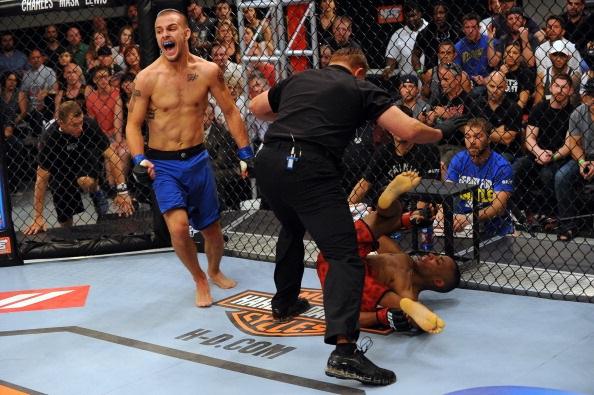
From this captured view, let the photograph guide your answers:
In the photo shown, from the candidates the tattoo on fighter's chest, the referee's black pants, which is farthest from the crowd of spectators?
the referee's black pants

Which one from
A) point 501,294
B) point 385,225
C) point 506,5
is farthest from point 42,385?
point 506,5

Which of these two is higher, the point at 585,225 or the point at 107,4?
the point at 107,4

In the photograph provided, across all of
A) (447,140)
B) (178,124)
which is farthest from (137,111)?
→ (447,140)

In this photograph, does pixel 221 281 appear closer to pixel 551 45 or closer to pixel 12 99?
pixel 551 45

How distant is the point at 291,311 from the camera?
432cm

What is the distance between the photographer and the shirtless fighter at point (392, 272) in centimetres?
395

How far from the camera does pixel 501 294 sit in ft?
14.8

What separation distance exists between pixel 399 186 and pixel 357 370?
88 cm

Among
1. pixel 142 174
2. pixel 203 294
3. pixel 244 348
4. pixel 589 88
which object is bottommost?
pixel 244 348

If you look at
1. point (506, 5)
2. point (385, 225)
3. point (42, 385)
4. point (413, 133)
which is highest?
point (506, 5)

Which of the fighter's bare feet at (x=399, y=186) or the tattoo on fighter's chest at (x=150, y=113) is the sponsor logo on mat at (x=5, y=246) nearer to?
the tattoo on fighter's chest at (x=150, y=113)

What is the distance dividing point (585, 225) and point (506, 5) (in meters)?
1.81

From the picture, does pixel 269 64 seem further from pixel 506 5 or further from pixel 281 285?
pixel 281 285

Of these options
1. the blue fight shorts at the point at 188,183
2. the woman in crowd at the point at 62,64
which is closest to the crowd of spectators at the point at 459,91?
the woman in crowd at the point at 62,64
